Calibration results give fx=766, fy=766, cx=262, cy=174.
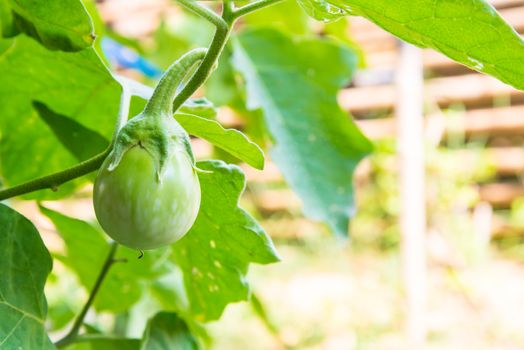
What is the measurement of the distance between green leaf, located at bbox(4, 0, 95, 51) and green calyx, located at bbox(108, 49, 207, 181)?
5 centimetres

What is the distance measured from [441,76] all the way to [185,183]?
3.19 metres

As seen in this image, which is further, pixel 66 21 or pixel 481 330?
pixel 481 330

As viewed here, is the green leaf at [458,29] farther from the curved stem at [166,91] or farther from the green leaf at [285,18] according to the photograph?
the green leaf at [285,18]

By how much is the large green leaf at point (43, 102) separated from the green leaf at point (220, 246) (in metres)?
0.10

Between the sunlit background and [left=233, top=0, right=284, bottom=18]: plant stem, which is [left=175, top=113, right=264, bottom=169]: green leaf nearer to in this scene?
[left=233, top=0, right=284, bottom=18]: plant stem

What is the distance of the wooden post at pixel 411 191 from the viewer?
255cm

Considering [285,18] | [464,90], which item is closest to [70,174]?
[285,18]

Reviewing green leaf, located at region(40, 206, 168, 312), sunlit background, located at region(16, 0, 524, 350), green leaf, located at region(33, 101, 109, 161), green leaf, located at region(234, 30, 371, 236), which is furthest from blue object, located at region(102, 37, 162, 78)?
sunlit background, located at region(16, 0, 524, 350)

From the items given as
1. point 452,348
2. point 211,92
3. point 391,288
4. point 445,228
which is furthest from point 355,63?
point 445,228

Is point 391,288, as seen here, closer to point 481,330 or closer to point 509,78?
point 481,330

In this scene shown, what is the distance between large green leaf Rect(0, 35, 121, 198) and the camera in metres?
0.52

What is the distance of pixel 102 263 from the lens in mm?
667

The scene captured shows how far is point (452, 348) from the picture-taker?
2.44m

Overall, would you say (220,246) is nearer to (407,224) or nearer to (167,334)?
(167,334)
